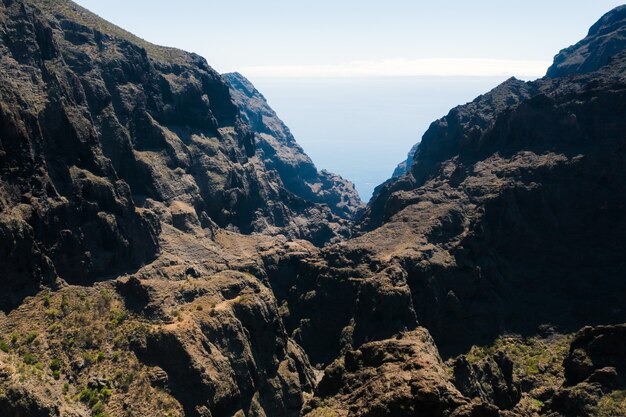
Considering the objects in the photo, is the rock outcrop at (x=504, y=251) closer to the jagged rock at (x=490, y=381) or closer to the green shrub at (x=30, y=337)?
the jagged rock at (x=490, y=381)

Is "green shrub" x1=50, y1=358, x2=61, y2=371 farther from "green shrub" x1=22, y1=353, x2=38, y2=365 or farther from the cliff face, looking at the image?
the cliff face

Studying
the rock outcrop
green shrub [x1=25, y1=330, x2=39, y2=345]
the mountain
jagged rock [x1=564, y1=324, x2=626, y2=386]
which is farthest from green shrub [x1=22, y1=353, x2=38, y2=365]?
jagged rock [x1=564, y1=324, x2=626, y2=386]

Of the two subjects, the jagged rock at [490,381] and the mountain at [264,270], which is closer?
the jagged rock at [490,381]

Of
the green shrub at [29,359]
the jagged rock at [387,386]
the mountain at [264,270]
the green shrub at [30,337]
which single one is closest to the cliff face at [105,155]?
the mountain at [264,270]

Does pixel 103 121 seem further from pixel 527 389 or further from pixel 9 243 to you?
pixel 527 389

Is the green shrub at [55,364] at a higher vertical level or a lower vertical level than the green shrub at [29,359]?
lower

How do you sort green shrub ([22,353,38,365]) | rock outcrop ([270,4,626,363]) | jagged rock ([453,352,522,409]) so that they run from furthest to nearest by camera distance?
rock outcrop ([270,4,626,363]) → green shrub ([22,353,38,365]) → jagged rock ([453,352,522,409])

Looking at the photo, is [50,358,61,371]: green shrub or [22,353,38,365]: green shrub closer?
[22,353,38,365]: green shrub

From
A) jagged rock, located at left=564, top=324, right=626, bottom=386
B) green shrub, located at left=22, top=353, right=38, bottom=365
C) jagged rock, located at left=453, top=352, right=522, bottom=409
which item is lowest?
jagged rock, located at left=453, top=352, right=522, bottom=409
